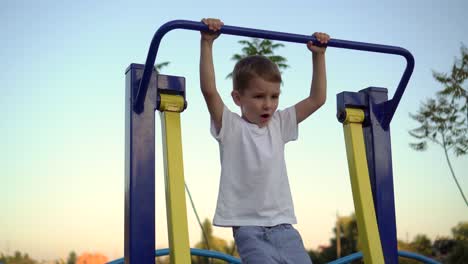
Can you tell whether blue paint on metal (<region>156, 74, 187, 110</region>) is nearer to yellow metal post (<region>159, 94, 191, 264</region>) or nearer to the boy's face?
yellow metal post (<region>159, 94, 191, 264</region>)

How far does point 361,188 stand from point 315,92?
1.80 feet

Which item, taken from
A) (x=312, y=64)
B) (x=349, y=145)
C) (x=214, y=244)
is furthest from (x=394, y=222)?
(x=214, y=244)

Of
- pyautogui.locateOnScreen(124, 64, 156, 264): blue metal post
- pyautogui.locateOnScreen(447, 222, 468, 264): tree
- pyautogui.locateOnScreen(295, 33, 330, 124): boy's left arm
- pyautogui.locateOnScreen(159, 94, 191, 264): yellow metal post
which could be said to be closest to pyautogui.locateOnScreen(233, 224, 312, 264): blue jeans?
pyautogui.locateOnScreen(159, 94, 191, 264): yellow metal post

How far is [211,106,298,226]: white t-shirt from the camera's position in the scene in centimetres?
246

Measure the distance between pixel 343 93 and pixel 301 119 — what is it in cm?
31

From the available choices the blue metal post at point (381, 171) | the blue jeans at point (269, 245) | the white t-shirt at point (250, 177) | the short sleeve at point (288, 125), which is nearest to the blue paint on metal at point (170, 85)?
the white t-shirt at point (250, 177)

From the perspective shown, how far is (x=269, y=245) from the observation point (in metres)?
2.37

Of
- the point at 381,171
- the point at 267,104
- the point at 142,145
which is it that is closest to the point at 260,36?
the point at 267,104

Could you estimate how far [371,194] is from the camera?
2.82m

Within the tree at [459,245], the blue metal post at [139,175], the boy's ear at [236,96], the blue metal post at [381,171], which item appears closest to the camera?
the blue metal post at [139,175]

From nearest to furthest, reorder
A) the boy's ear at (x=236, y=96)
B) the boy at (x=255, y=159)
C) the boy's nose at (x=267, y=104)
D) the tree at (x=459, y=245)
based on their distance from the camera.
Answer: the boy at (x=255, y=159) → the boy's nose at (x=267, y=104) → the boy's ear at (x=236, y=96) → the tree at (x=459, y=245)

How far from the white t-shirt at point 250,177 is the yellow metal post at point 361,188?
0.42 metres

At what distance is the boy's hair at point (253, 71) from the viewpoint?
101 inches

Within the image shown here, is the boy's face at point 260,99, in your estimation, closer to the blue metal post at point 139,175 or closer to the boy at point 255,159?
the boy at point 255,159
